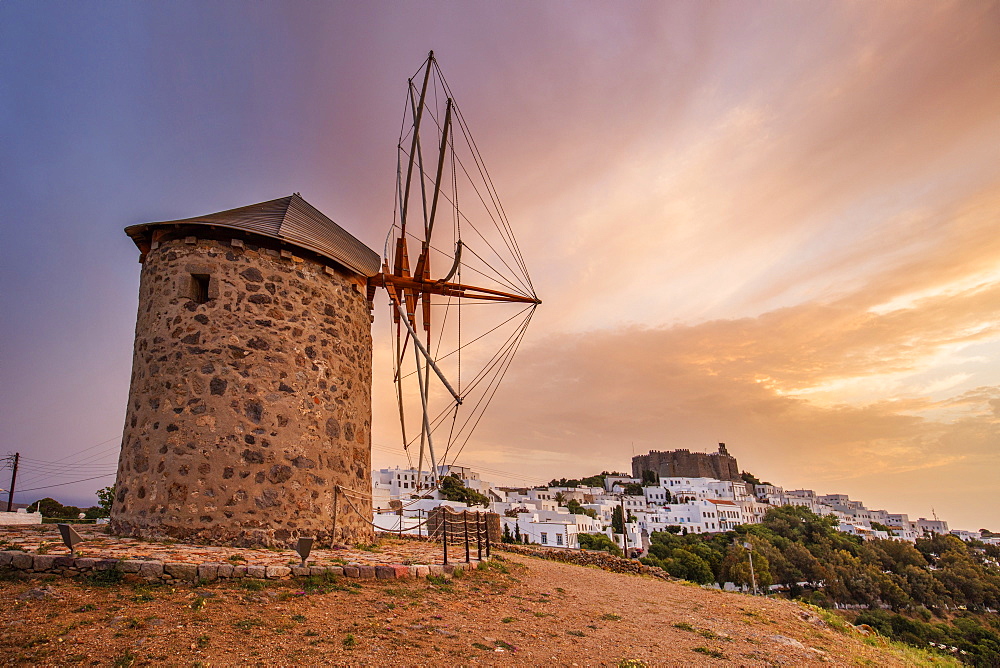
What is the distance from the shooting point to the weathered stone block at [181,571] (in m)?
5.60

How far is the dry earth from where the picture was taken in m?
4.25

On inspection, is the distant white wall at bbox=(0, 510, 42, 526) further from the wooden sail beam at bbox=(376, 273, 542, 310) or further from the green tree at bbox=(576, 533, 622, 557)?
the green tree at bbox=(576, 533, 622, 557)

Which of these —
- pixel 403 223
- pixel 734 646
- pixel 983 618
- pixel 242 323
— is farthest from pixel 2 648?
pixel 983 618

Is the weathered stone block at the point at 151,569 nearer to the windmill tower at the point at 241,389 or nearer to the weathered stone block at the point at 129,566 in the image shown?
the weathered stone block at the point at 129,566

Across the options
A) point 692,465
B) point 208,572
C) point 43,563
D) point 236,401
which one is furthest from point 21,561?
point 692,465

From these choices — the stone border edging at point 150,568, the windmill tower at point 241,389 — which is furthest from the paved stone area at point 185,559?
the windmill tower at point 241,389

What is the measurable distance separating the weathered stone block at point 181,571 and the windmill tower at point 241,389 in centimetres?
207

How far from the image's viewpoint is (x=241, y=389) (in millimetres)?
8102

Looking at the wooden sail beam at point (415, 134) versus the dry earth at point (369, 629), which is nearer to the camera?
the dry earth at point (369, 629)

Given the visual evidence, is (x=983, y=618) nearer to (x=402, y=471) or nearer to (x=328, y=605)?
(x=402, y=471)

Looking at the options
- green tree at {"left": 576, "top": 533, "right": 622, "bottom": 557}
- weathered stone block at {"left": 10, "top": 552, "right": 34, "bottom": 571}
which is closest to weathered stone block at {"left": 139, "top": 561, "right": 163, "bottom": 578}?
weathered stone block at {"left": 10, "top": 552, "right": 34, "bottom": 571}

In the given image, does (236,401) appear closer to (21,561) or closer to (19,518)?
(21,561)

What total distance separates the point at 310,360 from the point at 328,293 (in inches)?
53.5

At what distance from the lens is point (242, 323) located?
27.6 feet
